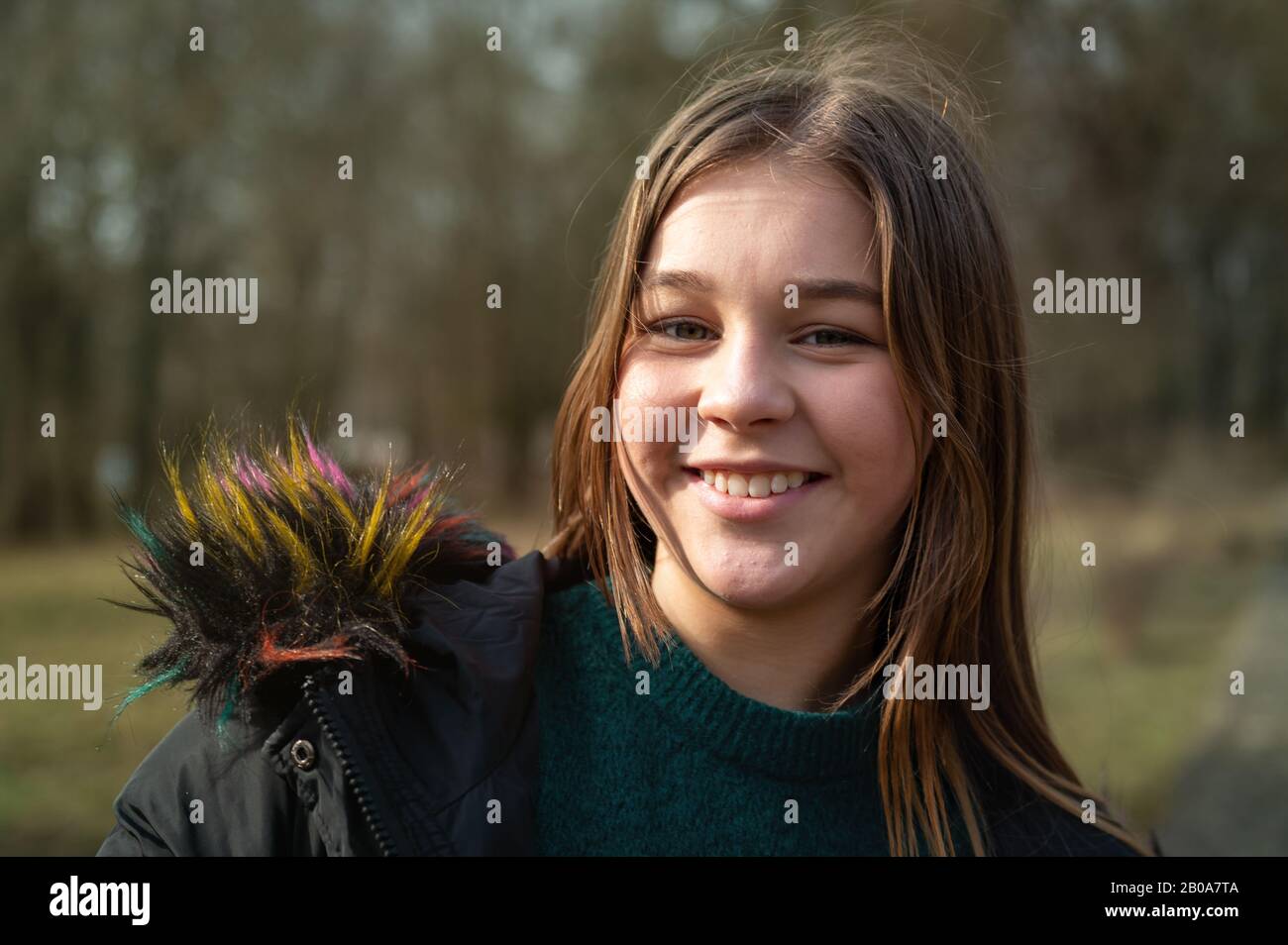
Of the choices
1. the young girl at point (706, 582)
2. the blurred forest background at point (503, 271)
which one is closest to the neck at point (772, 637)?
the young girl at point (706, 582)

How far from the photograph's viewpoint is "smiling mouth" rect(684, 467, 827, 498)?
1721 millimetres

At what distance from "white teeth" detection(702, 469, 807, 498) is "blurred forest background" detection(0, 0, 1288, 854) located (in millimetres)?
5618

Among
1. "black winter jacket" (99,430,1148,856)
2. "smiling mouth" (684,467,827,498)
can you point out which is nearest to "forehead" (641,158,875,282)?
"smiling mouth" (684,467,827,498)

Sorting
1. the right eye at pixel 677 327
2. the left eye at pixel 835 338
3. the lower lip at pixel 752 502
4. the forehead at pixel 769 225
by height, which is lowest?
the lower lip at pixel 752 502

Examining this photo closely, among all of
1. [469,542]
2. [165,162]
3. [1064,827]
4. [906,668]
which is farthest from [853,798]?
[165,162]

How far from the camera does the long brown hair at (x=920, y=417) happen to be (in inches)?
71.4

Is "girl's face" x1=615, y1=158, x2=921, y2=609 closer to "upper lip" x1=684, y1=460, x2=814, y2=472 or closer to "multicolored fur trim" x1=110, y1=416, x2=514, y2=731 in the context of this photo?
"upper lip" x1=684, y1=460, x2=814, y2=472

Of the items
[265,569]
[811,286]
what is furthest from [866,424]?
[265,569]

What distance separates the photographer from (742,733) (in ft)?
5.92

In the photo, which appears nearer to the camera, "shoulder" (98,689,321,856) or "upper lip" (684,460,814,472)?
"shoulder" (98,689,321,856)

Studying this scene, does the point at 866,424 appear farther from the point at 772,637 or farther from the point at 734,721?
the point at 734,721

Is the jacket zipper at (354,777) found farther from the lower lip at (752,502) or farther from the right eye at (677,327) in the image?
the right eye at (677,327)

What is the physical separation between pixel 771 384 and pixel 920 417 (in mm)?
266

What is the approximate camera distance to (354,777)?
1479 millimetres
